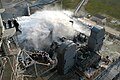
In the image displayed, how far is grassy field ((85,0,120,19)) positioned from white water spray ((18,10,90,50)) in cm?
2002

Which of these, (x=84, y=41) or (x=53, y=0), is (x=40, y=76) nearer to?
(x=84, y=41)

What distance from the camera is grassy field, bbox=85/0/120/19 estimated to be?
156 feet

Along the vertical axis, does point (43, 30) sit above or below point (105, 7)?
above

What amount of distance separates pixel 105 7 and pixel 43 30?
92.4 ft

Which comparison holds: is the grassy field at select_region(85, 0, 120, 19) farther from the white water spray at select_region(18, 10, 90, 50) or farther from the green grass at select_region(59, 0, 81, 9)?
the white water spray at select_region(18, 10, 90, 50)

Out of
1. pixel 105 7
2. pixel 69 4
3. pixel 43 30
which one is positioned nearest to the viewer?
pixel 43 30

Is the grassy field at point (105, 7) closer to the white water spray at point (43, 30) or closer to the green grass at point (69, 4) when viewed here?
the green grass at point (69, 4)

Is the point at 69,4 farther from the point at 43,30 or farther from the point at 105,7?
the point at 43,30

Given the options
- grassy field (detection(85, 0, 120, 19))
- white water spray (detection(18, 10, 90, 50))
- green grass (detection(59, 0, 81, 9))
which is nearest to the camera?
white water spray (detection(18, 10, 90, 50))

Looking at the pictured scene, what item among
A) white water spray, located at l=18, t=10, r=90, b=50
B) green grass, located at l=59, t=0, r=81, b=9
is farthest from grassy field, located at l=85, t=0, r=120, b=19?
white water spray, located at l=18, t=10, r=90, b=50

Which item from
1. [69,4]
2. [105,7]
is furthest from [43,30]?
[105,7]

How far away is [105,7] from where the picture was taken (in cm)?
4988

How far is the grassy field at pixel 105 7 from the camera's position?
1873 inches

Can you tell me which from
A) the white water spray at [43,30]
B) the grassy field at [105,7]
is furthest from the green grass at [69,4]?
the white water spray at [43,30]
